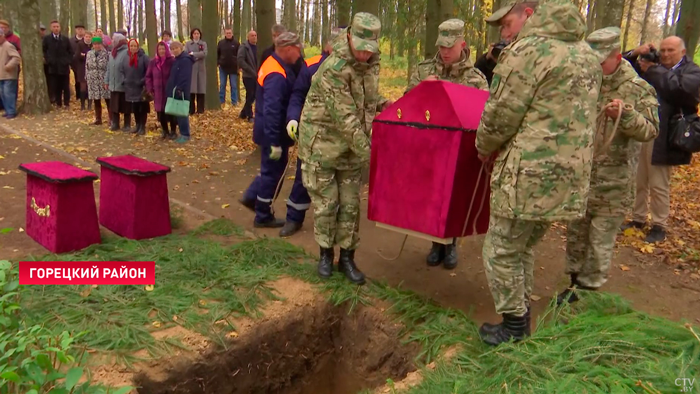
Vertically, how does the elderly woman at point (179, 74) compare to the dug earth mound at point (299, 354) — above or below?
above

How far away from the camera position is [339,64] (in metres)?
3.96

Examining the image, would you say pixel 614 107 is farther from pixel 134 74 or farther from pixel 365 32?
pixel 134 74

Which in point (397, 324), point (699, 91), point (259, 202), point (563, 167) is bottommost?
point (397, 324)

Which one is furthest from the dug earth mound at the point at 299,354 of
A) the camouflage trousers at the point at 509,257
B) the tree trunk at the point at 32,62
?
the tree trunk at the point at 32,62

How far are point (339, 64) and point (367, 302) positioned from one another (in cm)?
181

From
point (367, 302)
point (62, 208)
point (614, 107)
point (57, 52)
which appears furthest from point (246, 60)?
point (614, 107)

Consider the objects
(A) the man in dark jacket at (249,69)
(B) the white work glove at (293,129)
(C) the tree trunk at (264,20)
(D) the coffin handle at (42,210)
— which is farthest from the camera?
(A) the man in dark jacket at (249,69)

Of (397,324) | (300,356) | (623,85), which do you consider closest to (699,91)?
(623,85)

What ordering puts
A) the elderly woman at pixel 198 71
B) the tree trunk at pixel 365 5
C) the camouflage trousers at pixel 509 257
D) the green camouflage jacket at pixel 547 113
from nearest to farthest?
1. the green camouflage jacket at pixel 547 113
2. the camouflage trousers at pixel 509 257
3. the tree trunk at pixel 365 5
4. the elderly woman at pixel 198 71

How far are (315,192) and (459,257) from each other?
169 cm

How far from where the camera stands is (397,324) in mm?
3938

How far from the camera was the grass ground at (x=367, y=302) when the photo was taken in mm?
2643

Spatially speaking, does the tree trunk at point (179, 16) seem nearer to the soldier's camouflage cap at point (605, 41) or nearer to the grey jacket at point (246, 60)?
the grey jacket at point (246, 60)

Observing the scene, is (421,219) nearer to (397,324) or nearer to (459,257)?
(397,324)
